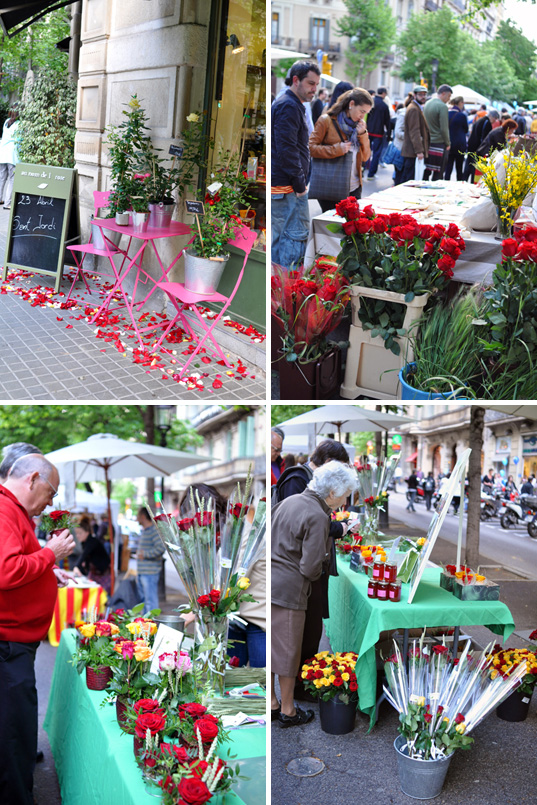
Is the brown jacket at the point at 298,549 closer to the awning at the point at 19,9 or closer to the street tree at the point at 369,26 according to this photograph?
the awning at the point at 19,9

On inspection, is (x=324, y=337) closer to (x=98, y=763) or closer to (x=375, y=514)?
(x=375, y=514)

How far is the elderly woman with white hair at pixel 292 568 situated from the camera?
10.6 feet

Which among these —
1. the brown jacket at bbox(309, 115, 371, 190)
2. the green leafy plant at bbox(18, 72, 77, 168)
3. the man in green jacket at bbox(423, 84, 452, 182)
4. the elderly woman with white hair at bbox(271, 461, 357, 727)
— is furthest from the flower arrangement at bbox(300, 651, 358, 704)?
the man in green jacket at bbox(423, 84, 452, 182)

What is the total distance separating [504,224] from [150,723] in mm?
3502

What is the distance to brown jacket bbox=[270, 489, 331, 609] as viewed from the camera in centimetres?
321

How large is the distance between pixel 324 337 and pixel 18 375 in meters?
2.15

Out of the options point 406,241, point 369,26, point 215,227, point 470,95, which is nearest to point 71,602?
point 215,227

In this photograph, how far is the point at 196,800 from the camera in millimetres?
1613

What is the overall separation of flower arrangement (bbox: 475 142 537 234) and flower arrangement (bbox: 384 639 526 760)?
2.55 meters

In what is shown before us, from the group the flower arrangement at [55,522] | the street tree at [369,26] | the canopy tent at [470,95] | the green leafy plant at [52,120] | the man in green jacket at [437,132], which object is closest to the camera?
the flower arrangement at [55,522]

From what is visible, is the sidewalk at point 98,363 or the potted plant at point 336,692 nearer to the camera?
the potted plant at point 336,692

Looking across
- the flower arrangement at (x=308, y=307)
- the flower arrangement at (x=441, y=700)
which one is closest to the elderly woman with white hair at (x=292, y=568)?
the flower arrangement at (x=441, y=700)

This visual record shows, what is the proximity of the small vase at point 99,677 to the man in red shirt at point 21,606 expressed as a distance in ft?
0.66

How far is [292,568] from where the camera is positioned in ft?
10.7
